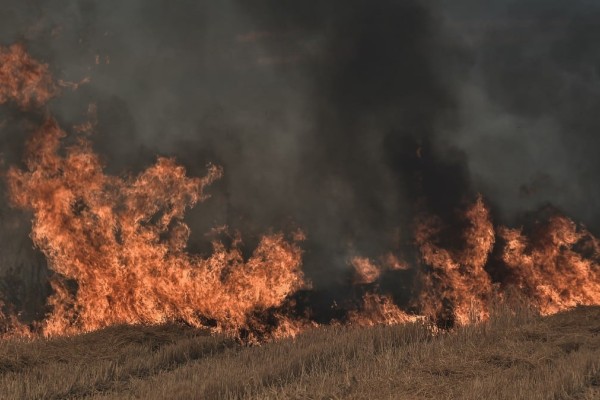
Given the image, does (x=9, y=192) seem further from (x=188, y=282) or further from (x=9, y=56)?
(x=188, y=282)

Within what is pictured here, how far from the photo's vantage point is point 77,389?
903cm

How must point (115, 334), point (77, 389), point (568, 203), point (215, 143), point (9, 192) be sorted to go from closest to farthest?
A: point (77, 389) → point (115, 334) → point (9, 192) → point (568, 203) → point (215, 143)

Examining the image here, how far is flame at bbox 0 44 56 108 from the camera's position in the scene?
17.6 metres

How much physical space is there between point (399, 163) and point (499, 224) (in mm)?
4110

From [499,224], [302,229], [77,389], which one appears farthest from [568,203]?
[77,389]

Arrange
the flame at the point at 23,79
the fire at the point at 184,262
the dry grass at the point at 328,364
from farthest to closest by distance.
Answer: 1. the flame at the point at 23,79
2. the fire at the point at 184,262
3. the dry grass at the point at 328,364

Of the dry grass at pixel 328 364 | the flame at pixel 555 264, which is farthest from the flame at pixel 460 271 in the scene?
the dry grass at pixel 328 364

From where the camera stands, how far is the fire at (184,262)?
1634cm

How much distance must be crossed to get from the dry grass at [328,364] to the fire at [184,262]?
307 cm

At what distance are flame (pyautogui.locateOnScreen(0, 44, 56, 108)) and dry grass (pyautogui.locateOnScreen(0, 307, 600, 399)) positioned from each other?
8335 mm

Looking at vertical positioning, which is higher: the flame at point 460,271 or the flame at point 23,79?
the flame at point 23,79

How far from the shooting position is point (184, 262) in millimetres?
16531

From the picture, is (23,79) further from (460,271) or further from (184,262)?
(460,271)

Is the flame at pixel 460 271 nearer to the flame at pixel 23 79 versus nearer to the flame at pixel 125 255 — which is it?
the flame at pixel 125 255
